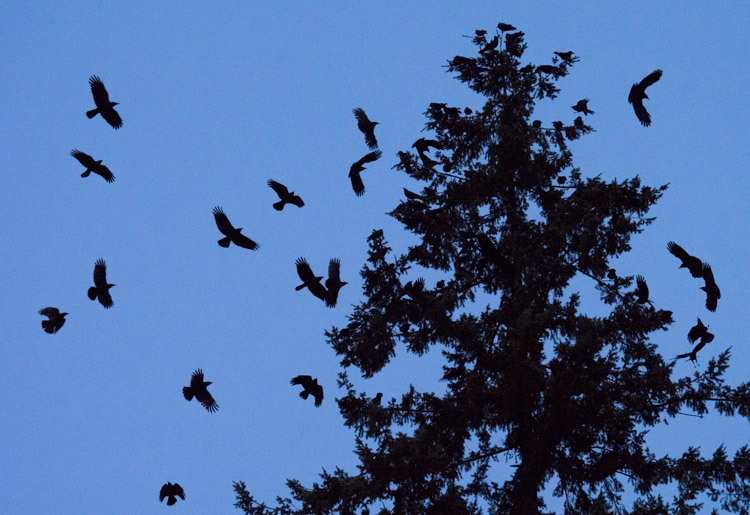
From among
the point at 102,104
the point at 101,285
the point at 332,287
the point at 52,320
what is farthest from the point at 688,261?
the point at 52,320

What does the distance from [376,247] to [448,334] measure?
2.20m

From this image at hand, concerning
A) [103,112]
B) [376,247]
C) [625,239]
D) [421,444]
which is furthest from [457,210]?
[103,112]

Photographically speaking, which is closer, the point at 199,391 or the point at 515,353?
the point at 515,353

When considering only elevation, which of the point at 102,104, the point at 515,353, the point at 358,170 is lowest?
the point at 515,353

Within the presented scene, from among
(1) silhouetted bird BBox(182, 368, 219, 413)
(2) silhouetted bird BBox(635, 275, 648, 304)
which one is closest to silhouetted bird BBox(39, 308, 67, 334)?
(1) silhouetted bird BBox(182, 368, 219, 413)

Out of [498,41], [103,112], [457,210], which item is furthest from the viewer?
[103,112]

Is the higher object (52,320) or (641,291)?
(52,320)

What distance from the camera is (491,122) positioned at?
13.7 metres

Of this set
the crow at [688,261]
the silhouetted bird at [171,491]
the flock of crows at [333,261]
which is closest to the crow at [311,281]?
the flock of crows at [333,261]

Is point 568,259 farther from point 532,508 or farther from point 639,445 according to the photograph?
point 532,508

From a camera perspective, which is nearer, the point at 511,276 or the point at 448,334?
the point at 448,334

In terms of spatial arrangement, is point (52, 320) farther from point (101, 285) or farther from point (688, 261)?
point (688, 261)

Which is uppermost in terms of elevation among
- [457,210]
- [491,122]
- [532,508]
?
[491,122]

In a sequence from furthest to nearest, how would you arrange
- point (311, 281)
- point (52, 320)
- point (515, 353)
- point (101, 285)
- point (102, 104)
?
1. point (52, 320)
2. point (101, 285)
3. point (102, 104)
4. point (311, 281)
5. point (515, 353)
